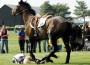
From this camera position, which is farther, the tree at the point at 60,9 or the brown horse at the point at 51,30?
the tree at the point at 60,9

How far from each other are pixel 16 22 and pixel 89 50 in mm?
80499

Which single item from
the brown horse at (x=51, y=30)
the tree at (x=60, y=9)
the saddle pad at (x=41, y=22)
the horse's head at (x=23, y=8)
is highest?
the tree at (x=60, y=9)

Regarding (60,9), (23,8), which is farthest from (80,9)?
(23,8)

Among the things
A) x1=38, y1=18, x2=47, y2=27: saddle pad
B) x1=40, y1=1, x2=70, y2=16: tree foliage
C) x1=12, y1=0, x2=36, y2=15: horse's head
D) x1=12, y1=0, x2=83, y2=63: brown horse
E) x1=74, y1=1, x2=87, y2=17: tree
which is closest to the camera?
x1=12, y1=0, x2=83, y2=63: brown horse

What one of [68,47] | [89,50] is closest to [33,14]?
[68,47]

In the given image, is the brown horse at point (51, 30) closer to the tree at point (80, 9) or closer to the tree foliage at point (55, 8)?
the tree foliage at point (55, 8)

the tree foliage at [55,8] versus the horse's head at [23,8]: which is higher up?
the tree foliage at [55,8]

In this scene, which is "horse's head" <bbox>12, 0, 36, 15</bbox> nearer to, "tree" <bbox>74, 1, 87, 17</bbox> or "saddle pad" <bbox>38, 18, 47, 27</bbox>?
"saddle pad" <bbox>38, 18, 47, 27</bbox>

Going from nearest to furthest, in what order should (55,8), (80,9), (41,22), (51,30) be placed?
(51,30) → (41,22) → (55,8) → (80,9)

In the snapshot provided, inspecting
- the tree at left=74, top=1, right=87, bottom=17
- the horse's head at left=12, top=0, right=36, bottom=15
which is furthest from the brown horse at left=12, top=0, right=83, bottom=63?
the tree at left=74, top=1, right=87, bottom=17

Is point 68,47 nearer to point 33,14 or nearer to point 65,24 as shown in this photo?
point 65,24

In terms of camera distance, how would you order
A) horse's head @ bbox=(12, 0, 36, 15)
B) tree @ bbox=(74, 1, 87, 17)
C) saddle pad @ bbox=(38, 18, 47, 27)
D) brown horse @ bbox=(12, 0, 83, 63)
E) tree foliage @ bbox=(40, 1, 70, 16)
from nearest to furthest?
brown horse @ bbox=(12, 0, 83, 63) → saddle pad @ bbox=(38, 18, 47, 27) → horse's head @ bbox=(12, 0, 36, 15) → tree foliage @ bbox=(40, 1, 70, 16) → tree @ bbox=(74, 1, 87, 17)

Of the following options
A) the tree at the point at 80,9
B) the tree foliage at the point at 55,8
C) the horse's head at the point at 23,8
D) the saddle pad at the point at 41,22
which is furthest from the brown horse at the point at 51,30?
the tree at the point at 80,9

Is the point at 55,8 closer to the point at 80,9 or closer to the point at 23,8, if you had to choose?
the point at 80,9
